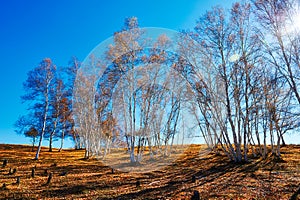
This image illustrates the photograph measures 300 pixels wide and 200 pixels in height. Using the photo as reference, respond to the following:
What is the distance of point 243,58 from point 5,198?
14.9 meters

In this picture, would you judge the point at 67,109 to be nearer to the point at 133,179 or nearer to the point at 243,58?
the point at 133,179

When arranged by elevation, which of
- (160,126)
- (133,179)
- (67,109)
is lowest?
(133,179)

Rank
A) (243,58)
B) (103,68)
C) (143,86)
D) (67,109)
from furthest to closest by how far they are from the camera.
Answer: (67,109) < (103,68) < (143,86) < (243,58)

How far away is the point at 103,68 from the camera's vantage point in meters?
21.3

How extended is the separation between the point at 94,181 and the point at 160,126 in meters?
12.3

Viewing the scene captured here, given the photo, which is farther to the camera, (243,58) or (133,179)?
(243,58)

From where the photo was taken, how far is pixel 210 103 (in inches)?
621

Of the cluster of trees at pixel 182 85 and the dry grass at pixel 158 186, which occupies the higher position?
the cluster of trees at pixel 182 85

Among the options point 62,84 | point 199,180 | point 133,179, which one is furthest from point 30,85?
point 199,180

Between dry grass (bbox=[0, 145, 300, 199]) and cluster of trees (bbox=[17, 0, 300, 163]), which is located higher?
cluster of trees (bbox=[17, 0, 300, 163])

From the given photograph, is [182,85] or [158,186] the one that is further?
[182,85]

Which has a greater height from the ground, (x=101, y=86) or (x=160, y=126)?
(x=101, y=86)

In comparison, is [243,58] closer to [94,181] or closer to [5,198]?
[94,181]

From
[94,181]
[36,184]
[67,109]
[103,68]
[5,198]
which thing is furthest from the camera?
[67,109]
